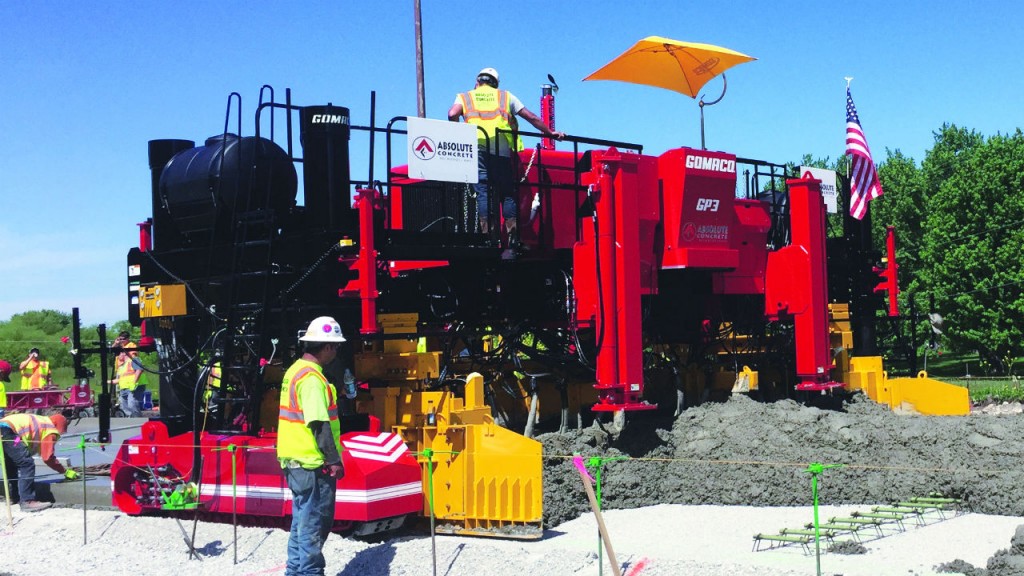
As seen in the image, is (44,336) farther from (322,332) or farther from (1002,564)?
(1002,564)

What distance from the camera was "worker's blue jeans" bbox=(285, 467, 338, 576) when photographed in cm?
743

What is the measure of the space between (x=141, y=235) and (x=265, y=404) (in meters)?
2.42

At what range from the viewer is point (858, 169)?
14.9 metres

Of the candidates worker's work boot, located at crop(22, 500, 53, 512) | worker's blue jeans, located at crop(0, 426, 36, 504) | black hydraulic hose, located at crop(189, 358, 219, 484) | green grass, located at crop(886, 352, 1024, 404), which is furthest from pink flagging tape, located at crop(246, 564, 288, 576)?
green grass, located at crop(886, 352, 1024, 404)

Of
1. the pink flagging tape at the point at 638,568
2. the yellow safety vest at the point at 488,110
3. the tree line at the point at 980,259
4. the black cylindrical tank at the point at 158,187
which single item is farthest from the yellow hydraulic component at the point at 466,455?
the tree line at the point at 980,259

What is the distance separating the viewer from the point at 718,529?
9133mm

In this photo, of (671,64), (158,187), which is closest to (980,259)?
(671,64)

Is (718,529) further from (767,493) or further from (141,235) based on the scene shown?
(141,235)

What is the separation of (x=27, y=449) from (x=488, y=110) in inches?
242

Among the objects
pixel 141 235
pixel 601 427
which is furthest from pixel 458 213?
pixel 141 235

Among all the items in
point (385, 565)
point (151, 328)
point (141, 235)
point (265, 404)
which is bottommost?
point (385, 565)

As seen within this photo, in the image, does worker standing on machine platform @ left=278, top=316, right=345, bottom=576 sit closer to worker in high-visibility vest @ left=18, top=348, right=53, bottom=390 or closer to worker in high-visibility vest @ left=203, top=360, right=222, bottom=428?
worker in high-visibility vest @ left=203, top=360, right=222, bottom=428

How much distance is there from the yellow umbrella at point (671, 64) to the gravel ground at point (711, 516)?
4365 mm

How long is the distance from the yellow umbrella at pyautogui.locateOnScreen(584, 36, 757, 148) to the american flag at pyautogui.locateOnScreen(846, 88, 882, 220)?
217 cm
